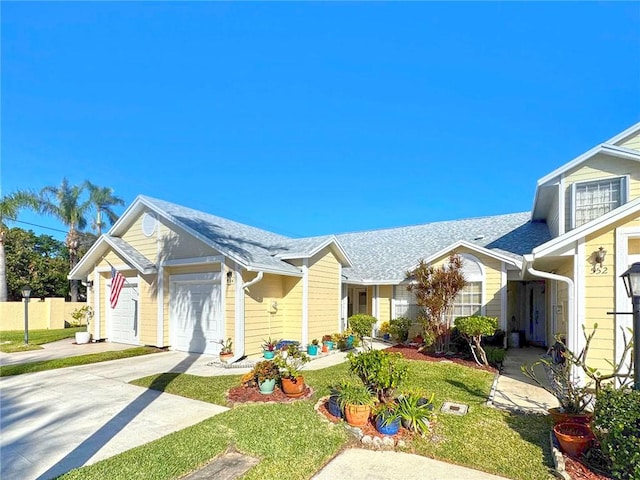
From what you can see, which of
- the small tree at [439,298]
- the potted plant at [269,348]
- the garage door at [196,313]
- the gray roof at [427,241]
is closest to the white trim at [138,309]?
the garage door at [196,313]

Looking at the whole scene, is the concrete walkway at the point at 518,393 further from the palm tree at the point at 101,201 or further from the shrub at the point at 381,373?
the palm tree at the point at 101,201

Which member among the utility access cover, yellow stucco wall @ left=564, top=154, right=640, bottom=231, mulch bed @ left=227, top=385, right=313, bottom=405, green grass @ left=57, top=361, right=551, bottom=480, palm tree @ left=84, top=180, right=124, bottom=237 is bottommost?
mulch bed @ left=227, top=385, right=313, bottom=405

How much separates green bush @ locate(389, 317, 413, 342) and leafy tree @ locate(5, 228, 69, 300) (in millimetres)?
28300

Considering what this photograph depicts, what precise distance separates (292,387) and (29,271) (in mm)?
31553

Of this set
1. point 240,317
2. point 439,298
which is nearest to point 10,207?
point 240,317

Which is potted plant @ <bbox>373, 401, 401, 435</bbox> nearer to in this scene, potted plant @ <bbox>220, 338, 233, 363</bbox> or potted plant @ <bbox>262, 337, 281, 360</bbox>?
potted plant @ <bbox>262, 337, 281, 360</bbox>

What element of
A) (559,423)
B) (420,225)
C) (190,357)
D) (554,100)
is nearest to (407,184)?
(420,225)

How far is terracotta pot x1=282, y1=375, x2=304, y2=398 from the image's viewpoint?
277 inches

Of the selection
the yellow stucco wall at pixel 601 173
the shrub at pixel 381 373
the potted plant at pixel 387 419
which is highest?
the yellow stucco wall at pixel 601 173

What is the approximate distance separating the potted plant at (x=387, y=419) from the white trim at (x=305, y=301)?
708 centimetres

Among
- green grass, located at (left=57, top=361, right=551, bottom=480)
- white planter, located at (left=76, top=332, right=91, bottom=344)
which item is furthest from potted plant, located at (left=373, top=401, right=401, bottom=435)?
white planter, located at (left=76, top=332, right=91, bottom=344)

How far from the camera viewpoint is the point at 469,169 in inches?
810

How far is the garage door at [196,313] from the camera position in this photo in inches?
456

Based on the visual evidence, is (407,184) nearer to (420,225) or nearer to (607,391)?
(420,225)
